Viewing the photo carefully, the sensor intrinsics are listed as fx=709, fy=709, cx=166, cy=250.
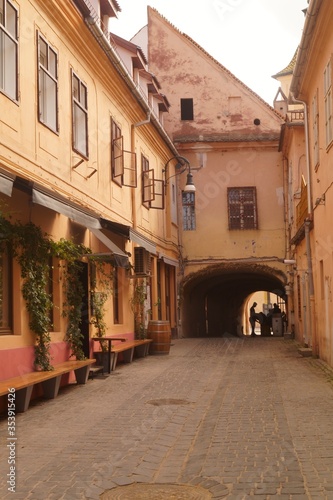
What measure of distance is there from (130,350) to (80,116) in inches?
225

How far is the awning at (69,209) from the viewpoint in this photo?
9773mm

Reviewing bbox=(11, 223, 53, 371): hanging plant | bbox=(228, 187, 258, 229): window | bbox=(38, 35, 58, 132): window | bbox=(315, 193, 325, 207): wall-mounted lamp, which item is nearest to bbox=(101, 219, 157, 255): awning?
bbox=(38, 35, 58, 132): window

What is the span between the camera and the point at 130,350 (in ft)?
55.4

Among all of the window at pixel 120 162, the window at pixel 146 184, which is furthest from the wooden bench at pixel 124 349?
the window at pixel 146 184

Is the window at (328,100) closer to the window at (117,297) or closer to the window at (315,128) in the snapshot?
the window at (315,128)

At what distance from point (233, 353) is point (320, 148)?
6907mm

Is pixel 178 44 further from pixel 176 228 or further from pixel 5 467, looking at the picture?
pixel 5 467

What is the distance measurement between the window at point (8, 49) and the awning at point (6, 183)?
210 centimetres

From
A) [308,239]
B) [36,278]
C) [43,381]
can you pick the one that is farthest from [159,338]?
[36,278]

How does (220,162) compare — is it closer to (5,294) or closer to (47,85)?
(47,85)

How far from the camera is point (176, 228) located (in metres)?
26.8

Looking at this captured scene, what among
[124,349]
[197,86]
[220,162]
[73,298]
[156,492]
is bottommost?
[156,492]

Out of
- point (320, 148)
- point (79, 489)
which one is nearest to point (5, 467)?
point (79, 489)

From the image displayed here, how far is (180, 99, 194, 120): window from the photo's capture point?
91.2 feet
